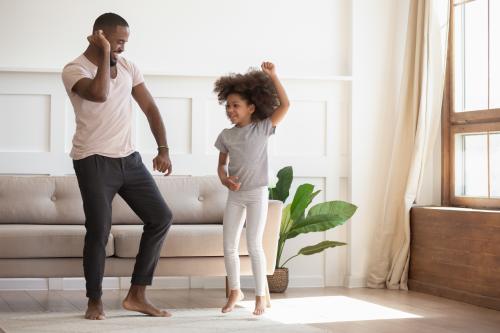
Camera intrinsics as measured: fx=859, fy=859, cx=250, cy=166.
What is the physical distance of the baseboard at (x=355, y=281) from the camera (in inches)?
222

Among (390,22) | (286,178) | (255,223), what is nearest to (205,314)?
(255,223)

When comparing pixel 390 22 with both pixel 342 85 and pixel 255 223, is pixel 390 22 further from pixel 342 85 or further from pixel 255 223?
pixel 255 223

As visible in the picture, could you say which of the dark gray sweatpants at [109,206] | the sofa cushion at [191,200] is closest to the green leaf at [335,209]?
the sofa cushion at [191,200]

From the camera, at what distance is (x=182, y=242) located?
4.35 meters

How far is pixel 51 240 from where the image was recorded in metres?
4.26

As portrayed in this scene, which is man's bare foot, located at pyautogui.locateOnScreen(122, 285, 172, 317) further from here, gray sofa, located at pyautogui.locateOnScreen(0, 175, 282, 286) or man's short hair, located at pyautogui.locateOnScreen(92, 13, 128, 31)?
man's short hair, located at pyautogui.locateOnScreen(92, 13, 128, 31)

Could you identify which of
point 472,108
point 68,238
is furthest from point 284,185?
point 68,238

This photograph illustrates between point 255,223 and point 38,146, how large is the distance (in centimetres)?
192

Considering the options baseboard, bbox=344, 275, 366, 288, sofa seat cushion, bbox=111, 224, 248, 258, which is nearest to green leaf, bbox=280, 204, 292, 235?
baseboard, bbox=344, 275, 366, 288

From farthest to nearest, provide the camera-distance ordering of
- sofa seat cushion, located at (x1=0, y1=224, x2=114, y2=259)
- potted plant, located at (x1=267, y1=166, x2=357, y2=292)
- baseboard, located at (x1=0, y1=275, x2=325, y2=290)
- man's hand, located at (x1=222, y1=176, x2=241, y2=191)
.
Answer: baseboard, located at (x1=0, y1=275, x2=325, y2=290) → potted plant, located at (x1=267, y1=166, x2=357, y2=292) → sofa seat cushion, located at (x1=0, y1=224, x2=114, y2=259) → man's hand, located at (x1=222, y1=176, x2=241, y2=191)

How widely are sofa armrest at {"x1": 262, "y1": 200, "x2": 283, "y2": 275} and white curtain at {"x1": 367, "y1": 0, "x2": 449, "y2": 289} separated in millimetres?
1285

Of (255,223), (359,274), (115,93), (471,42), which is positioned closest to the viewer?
(115,93)

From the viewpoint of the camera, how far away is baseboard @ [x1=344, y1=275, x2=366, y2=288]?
563 cm

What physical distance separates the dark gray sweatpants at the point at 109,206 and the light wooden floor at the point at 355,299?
60cm
